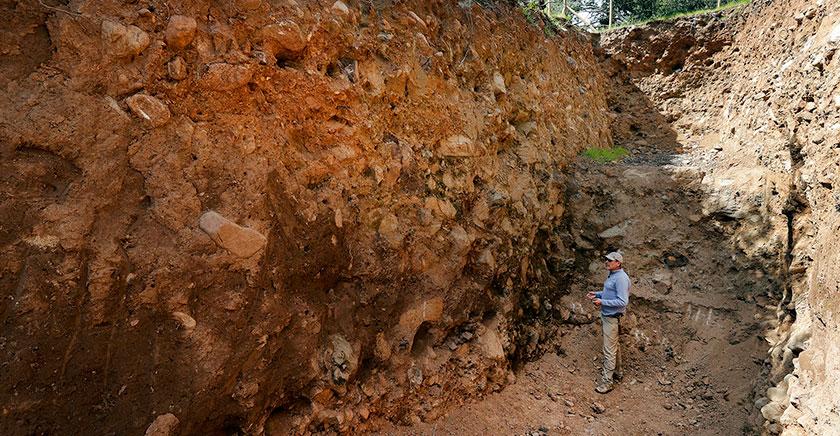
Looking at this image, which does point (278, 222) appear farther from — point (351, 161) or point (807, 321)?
point (807, 321)

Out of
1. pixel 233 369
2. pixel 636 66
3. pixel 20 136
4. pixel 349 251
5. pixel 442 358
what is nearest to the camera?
pixel 20 136

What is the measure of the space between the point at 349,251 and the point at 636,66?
948cm

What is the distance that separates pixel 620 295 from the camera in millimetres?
4723

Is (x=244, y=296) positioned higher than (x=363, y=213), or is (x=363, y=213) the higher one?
(x=363, y=213)

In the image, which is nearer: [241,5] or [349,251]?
[241,5]

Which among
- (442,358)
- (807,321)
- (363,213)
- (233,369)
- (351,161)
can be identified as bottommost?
(442,358)

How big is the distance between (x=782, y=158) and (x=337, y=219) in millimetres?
5565

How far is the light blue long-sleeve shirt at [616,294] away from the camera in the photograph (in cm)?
471

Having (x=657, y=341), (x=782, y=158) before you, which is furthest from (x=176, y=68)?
(x=782, y=158)

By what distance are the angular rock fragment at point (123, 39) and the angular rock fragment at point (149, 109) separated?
0.91ft

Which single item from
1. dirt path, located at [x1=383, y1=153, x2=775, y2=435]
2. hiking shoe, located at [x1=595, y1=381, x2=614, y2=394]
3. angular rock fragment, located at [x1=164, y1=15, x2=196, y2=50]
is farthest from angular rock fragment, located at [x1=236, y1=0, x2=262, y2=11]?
hiking shoe, located at [x1=595, y1=381, x2=614, y2=394]

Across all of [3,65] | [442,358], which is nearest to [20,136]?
[3,65]

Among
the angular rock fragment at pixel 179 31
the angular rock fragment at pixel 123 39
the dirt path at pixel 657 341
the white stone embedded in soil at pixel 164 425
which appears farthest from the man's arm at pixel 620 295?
the angular rock fragment at pixel 123 39

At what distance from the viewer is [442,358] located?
4.34 meters
